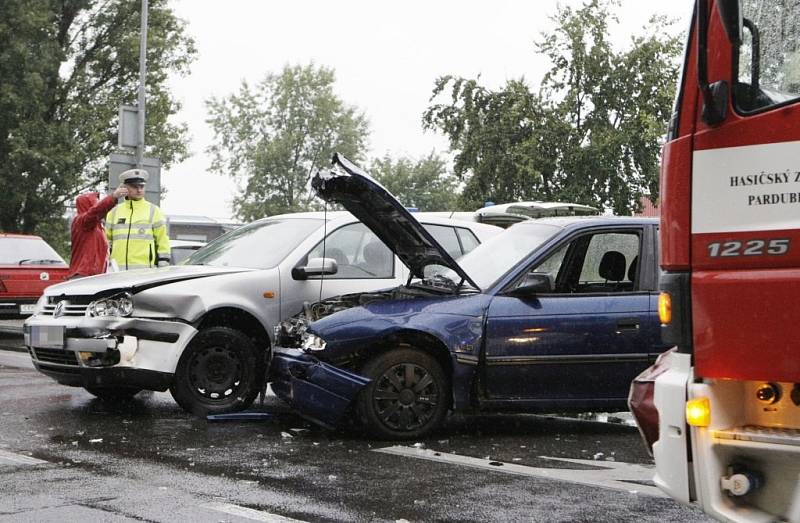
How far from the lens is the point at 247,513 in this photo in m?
5.12

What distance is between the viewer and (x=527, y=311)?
24.4ft

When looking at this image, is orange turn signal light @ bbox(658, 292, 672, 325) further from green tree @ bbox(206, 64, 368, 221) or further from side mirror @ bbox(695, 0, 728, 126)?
green tree @ bbox(206, 64, 368, 221)

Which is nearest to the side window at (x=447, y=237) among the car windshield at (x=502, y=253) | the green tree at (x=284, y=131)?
the car windshield at (x=502, y=253)

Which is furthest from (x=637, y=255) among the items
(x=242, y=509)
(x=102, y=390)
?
(x=102, y=390)

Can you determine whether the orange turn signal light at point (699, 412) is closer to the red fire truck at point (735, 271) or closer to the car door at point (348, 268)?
the red fire truck at point (735, 271)

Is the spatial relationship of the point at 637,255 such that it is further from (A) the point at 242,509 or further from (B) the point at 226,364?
(A) the point at 242,509

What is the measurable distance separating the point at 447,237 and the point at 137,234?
309 cm

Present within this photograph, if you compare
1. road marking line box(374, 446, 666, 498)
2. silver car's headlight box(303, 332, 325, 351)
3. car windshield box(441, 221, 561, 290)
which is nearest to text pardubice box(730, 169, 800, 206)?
road marking line box(374, 446, 666, 498)

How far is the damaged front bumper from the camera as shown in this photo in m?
8.13

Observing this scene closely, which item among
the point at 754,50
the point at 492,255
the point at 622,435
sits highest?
the point at 754,50


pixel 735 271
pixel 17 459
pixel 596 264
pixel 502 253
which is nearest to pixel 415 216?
pixel 502 253

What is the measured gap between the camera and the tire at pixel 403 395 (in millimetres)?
7246

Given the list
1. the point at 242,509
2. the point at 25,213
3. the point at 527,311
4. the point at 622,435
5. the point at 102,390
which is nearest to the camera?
the point at 242,509

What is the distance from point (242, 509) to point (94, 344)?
335cm
